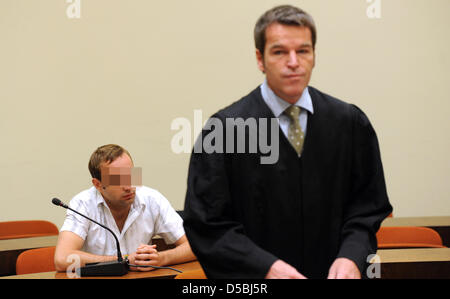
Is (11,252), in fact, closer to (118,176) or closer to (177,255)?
(118,176)

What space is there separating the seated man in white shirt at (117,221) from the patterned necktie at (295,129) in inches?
60.5

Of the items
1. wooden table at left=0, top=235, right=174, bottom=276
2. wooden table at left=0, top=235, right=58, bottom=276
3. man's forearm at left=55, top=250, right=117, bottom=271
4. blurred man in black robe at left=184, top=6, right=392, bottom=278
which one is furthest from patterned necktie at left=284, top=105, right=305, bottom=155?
wooden table at left=0, top=235, right=58, bottom=276

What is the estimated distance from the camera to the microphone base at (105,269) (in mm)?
2615

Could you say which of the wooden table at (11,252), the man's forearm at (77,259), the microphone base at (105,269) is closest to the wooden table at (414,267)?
the microphone base at (105,269)

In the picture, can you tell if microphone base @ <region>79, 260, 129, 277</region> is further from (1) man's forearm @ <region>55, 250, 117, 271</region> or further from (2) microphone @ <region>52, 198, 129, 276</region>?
(1) man's forearm @ <region>55, 250, 117, 271</region>

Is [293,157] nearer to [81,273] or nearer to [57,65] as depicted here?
[81,273]

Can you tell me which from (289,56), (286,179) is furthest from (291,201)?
(289,56)

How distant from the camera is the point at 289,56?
1.33 metres

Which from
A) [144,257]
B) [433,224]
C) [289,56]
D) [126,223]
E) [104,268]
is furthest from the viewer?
[433,224]

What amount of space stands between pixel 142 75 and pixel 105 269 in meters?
2.78

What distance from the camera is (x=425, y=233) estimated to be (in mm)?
3430

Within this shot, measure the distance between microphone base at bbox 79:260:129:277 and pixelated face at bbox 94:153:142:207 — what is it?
0.38m
